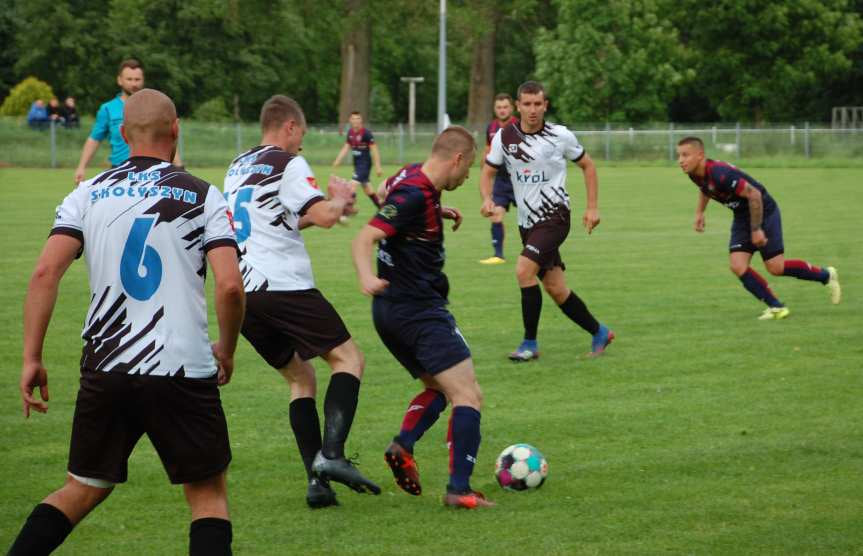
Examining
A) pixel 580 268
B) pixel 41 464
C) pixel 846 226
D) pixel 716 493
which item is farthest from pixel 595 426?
pixel 846 226

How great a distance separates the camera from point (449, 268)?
1514cm

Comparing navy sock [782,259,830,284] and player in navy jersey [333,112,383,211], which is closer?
navy sock [782,259,830,284]

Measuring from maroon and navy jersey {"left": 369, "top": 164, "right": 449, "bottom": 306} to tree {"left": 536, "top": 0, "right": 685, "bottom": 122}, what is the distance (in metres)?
50.1

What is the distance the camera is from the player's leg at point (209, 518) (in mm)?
4125

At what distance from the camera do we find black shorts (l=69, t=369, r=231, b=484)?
13.4ft

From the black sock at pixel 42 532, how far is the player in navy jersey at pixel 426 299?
1.90 metres

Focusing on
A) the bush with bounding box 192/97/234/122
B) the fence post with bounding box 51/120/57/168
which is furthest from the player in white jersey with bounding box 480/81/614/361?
the bush with bounding box 192/97/234/122

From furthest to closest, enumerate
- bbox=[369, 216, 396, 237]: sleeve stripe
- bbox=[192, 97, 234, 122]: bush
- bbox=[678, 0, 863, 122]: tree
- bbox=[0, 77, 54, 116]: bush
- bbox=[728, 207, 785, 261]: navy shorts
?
bbox=[192, 97, 234, 122]: bush → bbox=[678, 0, 863, 122]: tree → bbox=[0, 77, 54, 116]: bush → bbox=[728, 207, 785, 261]: navy shorts → bbox=[369, 216, 396, 237]: sleeve stripe

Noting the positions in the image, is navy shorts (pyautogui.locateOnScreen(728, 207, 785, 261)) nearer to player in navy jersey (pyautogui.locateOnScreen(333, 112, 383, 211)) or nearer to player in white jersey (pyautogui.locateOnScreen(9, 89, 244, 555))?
player in white jersey (pyautogui.locateOnScreen(9, 89, 244, 555))

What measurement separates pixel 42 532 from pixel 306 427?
197 centimetres

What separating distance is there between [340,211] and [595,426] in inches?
106

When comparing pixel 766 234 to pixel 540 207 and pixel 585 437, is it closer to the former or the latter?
pixel 540 207

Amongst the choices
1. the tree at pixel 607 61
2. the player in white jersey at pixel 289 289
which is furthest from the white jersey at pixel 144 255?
the tree at pixel 607 61

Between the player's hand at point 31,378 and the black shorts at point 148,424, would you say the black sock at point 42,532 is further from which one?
the player's hand at point 31,378
